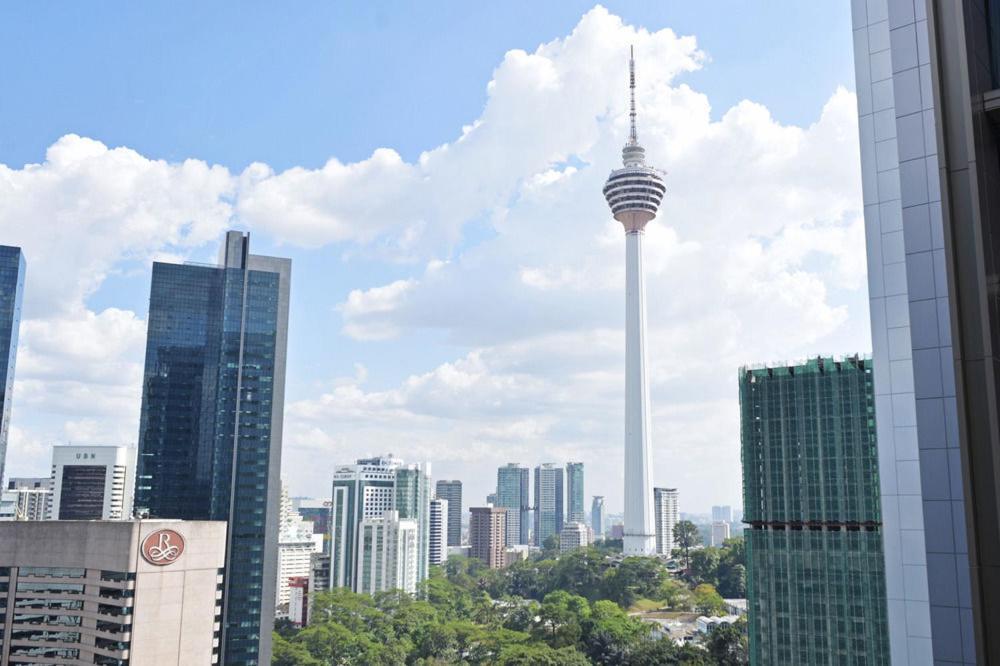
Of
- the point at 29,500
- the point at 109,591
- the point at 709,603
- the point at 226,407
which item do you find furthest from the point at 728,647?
the point at 29,500

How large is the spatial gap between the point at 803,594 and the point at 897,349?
3609 centimetres

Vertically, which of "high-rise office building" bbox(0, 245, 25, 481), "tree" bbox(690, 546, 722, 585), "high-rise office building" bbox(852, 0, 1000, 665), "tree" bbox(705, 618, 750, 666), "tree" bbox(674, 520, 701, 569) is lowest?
"tree" bbox(705, 618, 750, 666)

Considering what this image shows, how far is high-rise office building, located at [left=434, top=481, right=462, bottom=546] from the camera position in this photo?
184375mm

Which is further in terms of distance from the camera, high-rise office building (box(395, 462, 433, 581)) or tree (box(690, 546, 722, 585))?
high-rise office building (box(395, 462, 433, 581))

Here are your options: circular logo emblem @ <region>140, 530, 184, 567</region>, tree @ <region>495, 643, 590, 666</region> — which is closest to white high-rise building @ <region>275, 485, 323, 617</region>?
tree @ <region>495, 643, 590, 666</region>

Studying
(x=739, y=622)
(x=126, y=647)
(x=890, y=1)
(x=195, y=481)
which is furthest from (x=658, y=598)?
(x=890, y=1)

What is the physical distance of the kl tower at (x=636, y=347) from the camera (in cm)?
11125

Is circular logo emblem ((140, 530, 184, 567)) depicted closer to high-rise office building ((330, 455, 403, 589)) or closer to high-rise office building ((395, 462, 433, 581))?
high-rise office building ((330, 455, 403, 589))

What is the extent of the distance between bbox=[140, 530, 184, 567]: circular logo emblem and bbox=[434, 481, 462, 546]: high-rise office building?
→ 500 ft

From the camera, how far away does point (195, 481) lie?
60594mm

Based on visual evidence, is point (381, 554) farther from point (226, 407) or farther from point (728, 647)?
point (728, 647)

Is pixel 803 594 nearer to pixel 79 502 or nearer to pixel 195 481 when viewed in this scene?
pixel 195 481

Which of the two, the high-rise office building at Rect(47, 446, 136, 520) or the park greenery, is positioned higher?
the high-rise office building at Rect(47, 446, 136, 520)

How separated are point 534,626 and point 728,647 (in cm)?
1436
